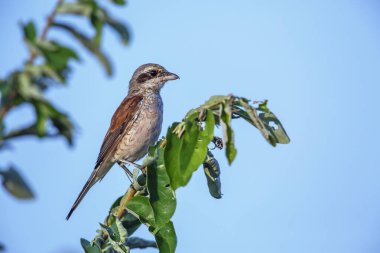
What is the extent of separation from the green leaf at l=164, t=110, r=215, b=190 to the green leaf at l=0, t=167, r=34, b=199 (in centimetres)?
113

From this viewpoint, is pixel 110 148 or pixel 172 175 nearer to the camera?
pixel 172 175

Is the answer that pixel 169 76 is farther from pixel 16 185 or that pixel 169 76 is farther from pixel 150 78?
pixel 16 185

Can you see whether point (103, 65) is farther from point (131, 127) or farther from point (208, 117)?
point (131, 127)

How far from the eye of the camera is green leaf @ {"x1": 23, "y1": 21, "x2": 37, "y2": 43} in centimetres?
152

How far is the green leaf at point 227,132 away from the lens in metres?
2.38

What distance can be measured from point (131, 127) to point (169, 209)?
5.15 metres

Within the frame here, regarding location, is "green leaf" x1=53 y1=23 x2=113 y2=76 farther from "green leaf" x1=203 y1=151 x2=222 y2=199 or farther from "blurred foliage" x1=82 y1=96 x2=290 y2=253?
"green leaf" x1=203 y1=151 x2=222 y2=199

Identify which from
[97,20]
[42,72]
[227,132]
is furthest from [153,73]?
[42,72]

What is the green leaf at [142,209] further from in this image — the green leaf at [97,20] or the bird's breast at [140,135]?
the bird's breast at [140,135]

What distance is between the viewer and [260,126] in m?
2.75

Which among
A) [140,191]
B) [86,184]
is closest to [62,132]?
[140,191]

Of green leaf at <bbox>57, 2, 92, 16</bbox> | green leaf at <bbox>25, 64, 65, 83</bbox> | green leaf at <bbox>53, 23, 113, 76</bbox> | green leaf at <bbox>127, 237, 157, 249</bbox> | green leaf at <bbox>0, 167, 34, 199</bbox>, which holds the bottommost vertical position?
green leaf at <bbox>0, 167, 34, 199</bbox>

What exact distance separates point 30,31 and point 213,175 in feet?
7.25

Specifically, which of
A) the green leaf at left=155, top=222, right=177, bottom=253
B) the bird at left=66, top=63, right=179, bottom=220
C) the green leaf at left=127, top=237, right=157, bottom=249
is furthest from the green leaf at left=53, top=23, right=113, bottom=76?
the bird at left=66, top=63, right=179, bottom=220
